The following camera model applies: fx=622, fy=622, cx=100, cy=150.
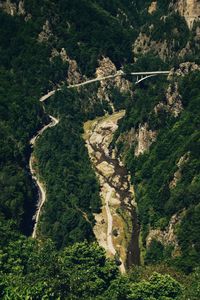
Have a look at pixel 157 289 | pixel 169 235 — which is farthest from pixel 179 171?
pixel 157 289

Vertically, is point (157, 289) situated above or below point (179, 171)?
below

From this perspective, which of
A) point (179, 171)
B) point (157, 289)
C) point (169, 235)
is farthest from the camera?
point (179, 171)

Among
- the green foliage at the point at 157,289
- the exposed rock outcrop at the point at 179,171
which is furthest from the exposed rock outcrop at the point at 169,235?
the green foliage at the point at 157,289

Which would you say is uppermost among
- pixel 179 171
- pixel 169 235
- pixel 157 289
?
pixel 179 171

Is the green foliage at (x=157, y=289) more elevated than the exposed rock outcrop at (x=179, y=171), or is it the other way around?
the exposed rock outcrop at (x=179, y=171)

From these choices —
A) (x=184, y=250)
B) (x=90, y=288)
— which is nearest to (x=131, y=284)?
(x=90, y=288)

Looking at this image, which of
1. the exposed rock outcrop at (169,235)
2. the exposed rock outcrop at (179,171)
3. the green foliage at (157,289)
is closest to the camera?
the green foliage at (157,289)

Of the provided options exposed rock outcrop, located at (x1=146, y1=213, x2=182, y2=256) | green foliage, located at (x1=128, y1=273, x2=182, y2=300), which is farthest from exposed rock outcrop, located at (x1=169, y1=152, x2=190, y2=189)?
green foliage, located at (x1=128, y1=273, x2=182, y2=300)

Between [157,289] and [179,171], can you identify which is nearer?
[157,289]

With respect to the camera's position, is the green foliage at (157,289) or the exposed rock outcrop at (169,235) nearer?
the green foliage at (157,289)

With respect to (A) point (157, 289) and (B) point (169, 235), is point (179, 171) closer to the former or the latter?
(B) point (169, 235)

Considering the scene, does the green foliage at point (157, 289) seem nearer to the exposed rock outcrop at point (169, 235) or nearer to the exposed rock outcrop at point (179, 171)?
the exposed rock outcrop at point (169, 235)

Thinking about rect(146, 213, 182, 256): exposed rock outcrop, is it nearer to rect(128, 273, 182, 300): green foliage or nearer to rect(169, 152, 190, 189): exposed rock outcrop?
rect(169, 152, 190, 189): exposed rock outcrop
